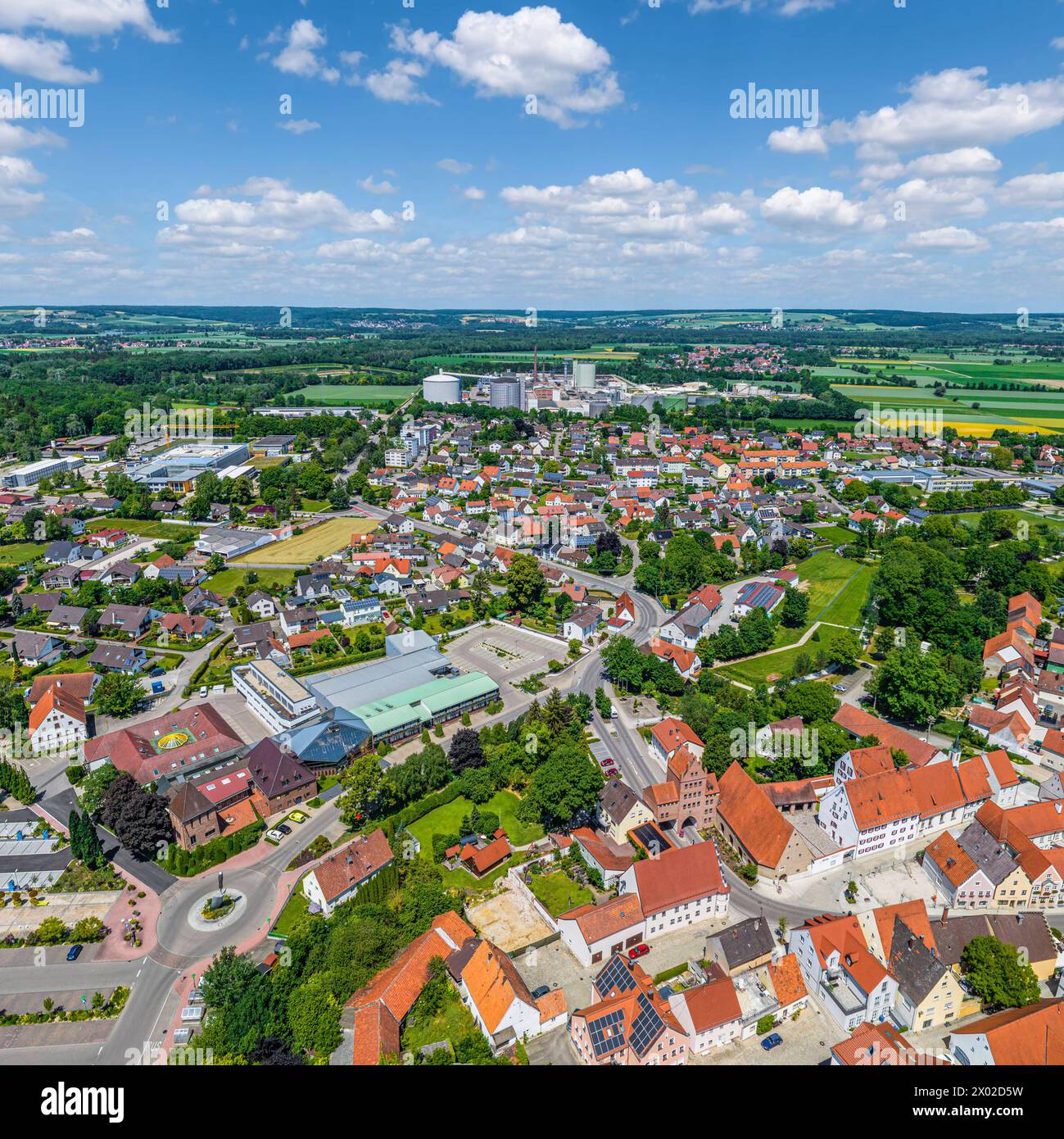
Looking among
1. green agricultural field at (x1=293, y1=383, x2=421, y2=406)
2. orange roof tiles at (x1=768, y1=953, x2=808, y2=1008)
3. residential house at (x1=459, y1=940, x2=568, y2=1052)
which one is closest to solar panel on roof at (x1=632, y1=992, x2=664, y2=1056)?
residential house at (x1=459, y1=940, x2=568, y2=1052)

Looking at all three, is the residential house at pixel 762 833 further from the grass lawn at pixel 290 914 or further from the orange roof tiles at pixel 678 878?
the grass lawn at pixel 290 914

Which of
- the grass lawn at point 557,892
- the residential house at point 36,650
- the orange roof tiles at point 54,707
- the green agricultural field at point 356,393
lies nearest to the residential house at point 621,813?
the grass lawn at point 557,892

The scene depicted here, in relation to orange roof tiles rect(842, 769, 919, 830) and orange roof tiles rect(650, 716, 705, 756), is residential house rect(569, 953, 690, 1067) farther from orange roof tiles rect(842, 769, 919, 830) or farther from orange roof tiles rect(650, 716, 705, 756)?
orange roof tiles rect(650, 716, 705, 756)

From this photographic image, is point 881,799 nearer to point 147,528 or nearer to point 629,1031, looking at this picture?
point 629,1031
